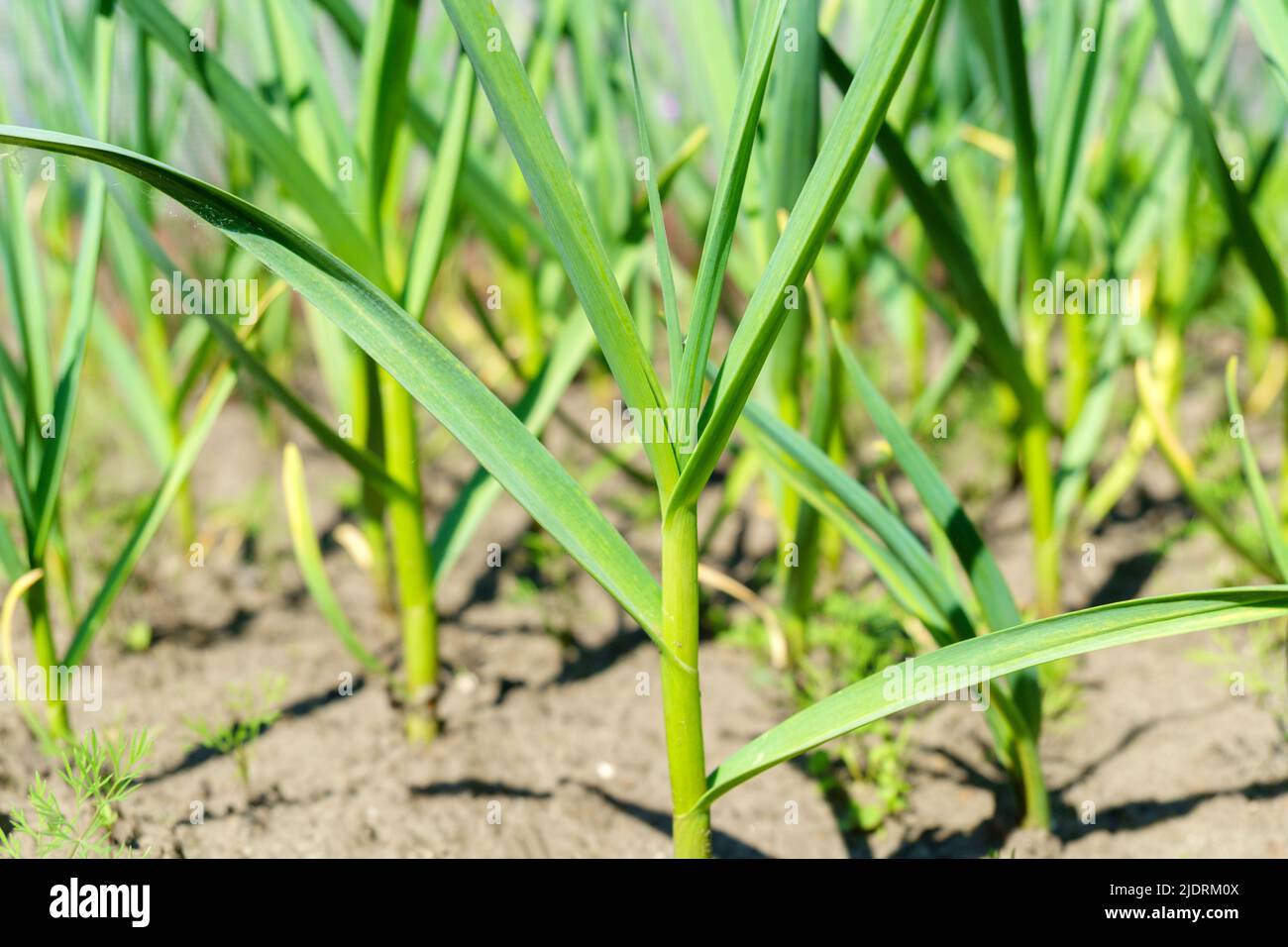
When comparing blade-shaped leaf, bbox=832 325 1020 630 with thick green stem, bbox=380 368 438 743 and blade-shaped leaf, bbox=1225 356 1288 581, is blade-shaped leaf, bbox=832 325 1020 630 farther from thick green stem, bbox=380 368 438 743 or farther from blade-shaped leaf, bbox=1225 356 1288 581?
thick green stem, bbox=380 368 438 743

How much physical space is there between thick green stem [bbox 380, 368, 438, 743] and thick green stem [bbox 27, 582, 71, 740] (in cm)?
35

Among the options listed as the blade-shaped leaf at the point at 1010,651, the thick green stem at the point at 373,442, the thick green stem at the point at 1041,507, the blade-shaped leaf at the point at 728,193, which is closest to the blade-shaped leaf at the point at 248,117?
the thick green stem at the point at 373,442

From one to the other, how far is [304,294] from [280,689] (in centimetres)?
54

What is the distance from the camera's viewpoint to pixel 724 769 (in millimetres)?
827

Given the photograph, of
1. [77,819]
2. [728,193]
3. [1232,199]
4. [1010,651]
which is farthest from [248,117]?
[1232,199]

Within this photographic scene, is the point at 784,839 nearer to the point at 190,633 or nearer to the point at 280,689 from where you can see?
the point at 280,689

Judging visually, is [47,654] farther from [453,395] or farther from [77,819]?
[453,395]

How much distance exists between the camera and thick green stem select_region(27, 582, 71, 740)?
1.07 metres

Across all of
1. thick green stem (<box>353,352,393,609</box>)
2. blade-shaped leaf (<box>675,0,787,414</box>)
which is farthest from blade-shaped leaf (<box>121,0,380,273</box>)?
blade-shaped leaf (<box>675,0,787,414</box>)

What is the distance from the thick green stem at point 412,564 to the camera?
1149 millimetres

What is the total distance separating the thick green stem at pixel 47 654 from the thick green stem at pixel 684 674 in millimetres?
670

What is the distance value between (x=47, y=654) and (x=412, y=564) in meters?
0.38

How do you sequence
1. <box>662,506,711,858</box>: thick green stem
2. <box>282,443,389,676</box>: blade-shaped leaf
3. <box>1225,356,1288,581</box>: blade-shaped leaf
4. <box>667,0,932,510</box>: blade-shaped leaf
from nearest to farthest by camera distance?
<box>667,0,932,510</box>: blade-shaped leaf → <box>662,506,711,858</box>: thick green stem → <box>1225,356,1288,581</box>: blade-shaped leaf → <box>282,443,389,676</box>: blade-shaped leaf
